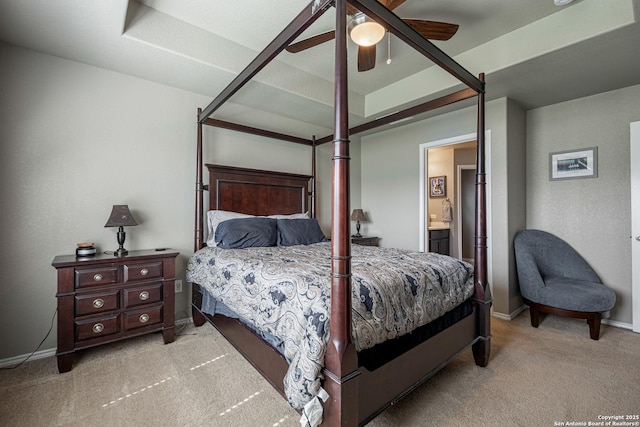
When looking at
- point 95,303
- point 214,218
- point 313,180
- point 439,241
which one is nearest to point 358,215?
point 313,180

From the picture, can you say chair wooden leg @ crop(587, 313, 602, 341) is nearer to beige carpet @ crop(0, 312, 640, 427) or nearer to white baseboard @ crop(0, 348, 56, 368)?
beige carpet @ crop(0, 312, 640, 427)

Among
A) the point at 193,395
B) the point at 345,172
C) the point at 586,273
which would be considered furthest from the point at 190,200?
the point at 586,273

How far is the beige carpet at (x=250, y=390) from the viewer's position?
1593mm

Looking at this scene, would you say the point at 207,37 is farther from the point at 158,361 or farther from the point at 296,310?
the point at 158,361

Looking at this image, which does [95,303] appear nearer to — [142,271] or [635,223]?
[142,271]

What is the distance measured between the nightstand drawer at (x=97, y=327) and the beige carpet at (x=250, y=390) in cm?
21

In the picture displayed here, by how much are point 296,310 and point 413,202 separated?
3102 mm

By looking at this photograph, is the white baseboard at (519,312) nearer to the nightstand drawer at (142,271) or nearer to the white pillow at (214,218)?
the white pillow at (214,218)

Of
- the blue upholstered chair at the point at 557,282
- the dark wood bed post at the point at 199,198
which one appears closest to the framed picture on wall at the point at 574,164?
the blue upholstered chair at the point at 557,282

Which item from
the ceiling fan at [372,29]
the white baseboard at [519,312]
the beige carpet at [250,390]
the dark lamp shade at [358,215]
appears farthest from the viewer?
the dark lamp shade at [358,215]

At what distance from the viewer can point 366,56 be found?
2.27 meters

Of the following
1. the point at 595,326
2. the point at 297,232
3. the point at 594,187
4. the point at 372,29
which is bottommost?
the point at 595,326

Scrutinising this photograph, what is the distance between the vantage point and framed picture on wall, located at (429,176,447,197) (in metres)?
5.92

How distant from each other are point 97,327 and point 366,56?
117 inches
